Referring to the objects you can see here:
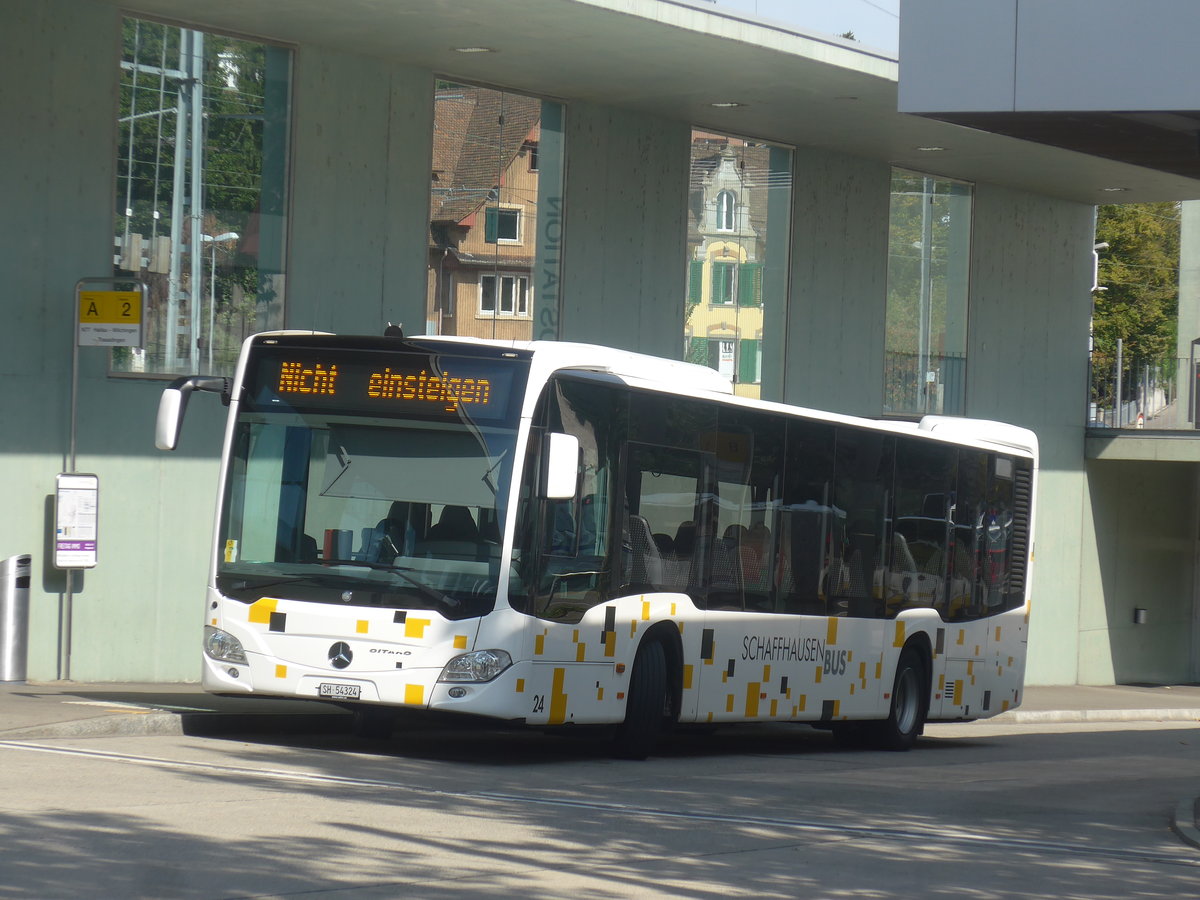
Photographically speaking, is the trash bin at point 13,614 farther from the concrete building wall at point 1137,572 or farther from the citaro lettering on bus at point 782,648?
the concrete building wall at point 1137,572

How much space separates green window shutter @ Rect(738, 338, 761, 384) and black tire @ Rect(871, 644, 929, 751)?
659 centimetres

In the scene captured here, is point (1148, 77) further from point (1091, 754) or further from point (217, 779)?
point (1091, 754)

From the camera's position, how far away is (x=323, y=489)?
469 inches

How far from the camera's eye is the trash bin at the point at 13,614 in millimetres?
15531

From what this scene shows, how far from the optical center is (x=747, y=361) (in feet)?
76.0

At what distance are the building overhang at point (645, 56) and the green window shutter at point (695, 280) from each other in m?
1.69

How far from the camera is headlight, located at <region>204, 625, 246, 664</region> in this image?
12016 mm

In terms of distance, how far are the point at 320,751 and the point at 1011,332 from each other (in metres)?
18.0

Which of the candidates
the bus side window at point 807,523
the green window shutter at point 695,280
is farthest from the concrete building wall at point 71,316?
the bus side window at point 807,523

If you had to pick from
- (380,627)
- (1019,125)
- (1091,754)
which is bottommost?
(1091,754)

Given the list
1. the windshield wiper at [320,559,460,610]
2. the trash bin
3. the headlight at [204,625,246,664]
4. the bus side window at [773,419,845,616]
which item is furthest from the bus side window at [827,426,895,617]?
the trash bin

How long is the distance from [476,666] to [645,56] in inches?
353

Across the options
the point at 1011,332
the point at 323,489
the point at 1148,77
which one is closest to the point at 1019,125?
the point at 1148,77

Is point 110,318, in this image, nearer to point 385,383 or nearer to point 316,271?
point 316,271
